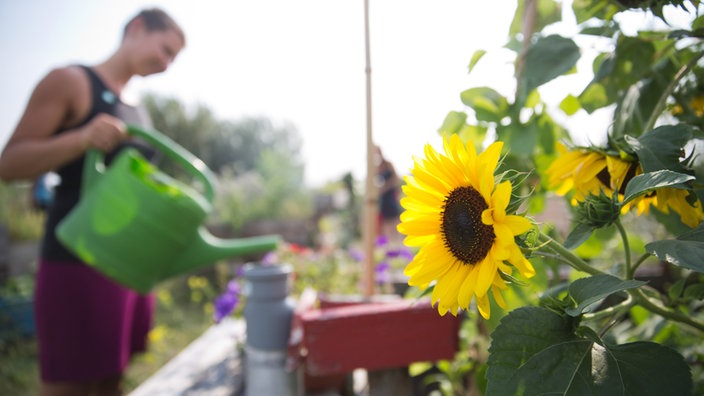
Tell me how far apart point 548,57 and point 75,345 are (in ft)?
3.93

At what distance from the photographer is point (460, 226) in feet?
1.24

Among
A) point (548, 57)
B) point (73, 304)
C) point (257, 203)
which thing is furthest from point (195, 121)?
point (548, 57)

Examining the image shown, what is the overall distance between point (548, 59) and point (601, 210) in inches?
8.6

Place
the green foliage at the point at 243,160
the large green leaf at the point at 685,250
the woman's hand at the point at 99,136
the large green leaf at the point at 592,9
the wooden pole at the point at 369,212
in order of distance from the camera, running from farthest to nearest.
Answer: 1. the green foliage at the point at 243,160
2. the woman's hand at the point at 99,136
3. the wooden pole at the point at 369,212
4. the large green leaf at the point at 592,9
5. the large green leaf at the point at 685,250

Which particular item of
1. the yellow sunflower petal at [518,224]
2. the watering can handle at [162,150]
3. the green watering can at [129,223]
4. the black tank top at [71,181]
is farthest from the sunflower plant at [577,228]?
the black tank top at [71,181]

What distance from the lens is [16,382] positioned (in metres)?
2.25

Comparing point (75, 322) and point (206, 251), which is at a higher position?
point (206, 251)

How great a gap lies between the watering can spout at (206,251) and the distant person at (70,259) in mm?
194

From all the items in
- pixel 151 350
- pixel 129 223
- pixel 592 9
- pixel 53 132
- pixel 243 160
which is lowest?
pixel 151 350

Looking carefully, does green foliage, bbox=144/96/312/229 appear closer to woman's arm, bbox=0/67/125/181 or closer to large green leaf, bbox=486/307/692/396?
woman's arm, bbox=0/67/125/181

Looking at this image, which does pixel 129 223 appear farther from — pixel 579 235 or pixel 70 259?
pixel 579 235

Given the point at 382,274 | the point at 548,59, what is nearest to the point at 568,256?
the point at 548,59

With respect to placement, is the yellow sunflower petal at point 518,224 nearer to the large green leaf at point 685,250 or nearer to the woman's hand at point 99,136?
the large green leaf at point 685,250

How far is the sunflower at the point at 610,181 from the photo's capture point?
40 centimetres
